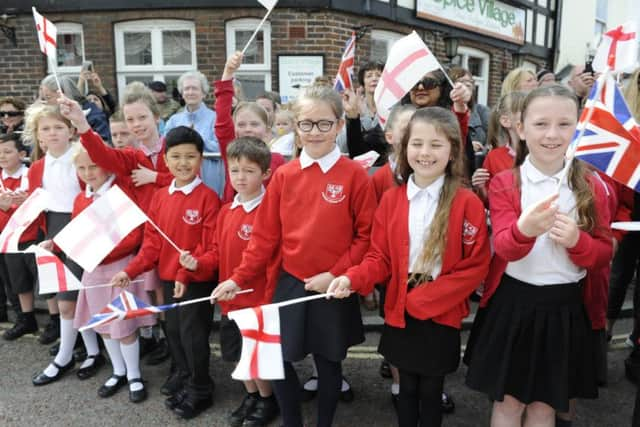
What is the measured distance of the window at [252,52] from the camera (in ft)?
26.7

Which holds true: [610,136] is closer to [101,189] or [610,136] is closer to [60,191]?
[101,189]

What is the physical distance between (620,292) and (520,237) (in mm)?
2125

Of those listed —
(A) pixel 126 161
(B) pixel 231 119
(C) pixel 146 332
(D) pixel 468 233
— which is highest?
(B) pixel 231 119

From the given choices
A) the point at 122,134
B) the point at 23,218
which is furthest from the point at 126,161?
the point at 23,218

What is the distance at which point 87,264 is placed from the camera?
2885 millimetres

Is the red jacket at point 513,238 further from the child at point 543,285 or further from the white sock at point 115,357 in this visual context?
the white sock at point 115,357

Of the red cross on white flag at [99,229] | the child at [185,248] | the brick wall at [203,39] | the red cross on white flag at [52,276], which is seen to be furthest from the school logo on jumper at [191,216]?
the brick wall at [203,39]

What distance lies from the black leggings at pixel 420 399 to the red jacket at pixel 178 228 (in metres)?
1.24

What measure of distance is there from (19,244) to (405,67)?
322 centimetres

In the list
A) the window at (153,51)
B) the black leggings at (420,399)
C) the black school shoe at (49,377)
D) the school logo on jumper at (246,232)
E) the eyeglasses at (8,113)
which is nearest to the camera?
the black leggings at (420,399)

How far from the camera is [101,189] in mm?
3352

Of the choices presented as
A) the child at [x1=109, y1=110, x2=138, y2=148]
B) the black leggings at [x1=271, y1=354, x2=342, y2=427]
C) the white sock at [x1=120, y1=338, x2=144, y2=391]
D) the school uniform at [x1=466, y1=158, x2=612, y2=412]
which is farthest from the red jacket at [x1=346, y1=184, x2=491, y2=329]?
the child at [x1=109, y1=110, x2=138, y2=148]

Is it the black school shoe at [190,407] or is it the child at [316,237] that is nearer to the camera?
the child at [316,237]

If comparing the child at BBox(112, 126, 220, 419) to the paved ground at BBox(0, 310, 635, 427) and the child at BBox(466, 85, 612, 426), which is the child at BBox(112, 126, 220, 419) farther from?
the child at BBox(466, 85, 612, 426)
